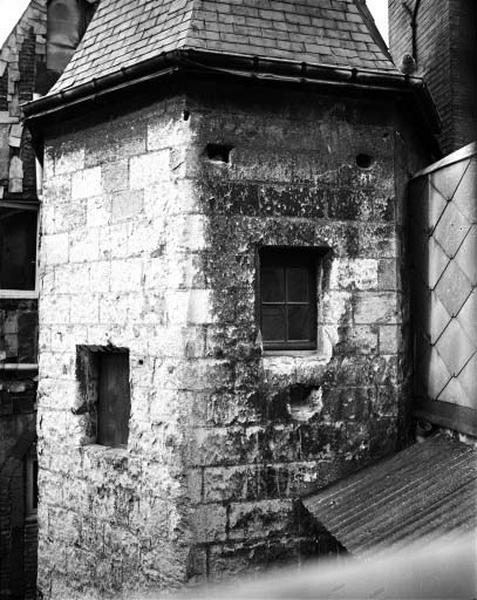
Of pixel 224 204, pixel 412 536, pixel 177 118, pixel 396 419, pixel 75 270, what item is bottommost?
pixel 412 536

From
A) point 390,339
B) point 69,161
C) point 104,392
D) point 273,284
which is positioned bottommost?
point 104,392

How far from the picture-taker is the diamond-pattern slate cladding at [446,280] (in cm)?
440

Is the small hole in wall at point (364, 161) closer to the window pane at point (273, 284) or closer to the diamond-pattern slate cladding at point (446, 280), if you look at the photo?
the diamond-pattern slate cladding at point (446, 280)

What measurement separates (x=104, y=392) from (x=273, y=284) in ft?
5.73

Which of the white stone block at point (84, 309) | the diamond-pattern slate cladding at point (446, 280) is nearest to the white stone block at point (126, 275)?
the white stone block at point (84, 309)

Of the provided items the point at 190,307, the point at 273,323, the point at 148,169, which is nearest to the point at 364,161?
the point at 273,323

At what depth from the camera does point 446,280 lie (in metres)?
4.74

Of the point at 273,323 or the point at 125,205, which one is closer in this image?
the point at 273,323

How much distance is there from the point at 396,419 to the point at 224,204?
85.3 inches

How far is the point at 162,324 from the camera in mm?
4707

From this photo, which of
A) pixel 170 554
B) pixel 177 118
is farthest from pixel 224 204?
pixel 170 554

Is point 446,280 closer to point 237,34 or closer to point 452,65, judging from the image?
point 237,34

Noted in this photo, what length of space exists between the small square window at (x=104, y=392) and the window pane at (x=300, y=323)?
138 cm

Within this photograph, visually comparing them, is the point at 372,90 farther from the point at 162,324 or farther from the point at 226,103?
the point at 162,324
